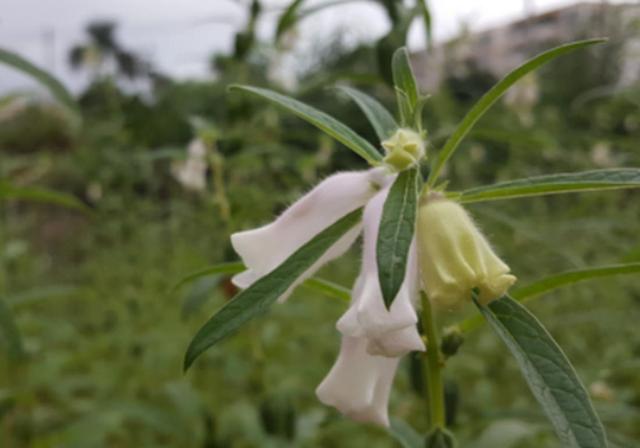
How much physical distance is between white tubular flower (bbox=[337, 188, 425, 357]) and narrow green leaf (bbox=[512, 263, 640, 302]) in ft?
0.42

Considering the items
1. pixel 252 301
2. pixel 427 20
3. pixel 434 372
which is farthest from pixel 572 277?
pixel 427 20

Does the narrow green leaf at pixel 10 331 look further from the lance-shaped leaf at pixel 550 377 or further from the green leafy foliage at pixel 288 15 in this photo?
the lance-shaped leaf at pixel 550 377

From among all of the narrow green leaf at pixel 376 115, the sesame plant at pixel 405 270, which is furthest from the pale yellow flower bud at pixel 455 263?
the narrow green leaf at pixel 376 115

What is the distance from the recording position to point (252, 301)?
0.52m

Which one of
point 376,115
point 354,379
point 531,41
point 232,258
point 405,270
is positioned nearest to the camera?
point 405,270

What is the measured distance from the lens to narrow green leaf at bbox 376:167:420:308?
46 cm

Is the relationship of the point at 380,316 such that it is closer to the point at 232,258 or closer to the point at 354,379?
the point at 354,379

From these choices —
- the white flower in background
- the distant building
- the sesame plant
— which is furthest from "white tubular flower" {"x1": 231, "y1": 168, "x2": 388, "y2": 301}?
the white flower in background

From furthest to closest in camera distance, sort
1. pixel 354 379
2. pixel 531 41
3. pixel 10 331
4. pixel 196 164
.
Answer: pixel 531 41
pixel 196 164
pixel 10 331
pixel 354 379

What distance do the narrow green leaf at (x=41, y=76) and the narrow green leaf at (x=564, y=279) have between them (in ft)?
2.09

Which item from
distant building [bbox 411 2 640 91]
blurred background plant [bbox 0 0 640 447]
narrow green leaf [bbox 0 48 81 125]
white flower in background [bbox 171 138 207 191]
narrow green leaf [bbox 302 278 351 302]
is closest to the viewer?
narrow green leaf [bbox 302 278 351 302]

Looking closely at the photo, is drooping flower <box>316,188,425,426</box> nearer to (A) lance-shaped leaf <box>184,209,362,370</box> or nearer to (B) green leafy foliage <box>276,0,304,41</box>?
(A) lance-shaped leaf <box>184,209,362,370</box>

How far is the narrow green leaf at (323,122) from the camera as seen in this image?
58 centimetres

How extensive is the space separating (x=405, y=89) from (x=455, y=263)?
0.15 m
